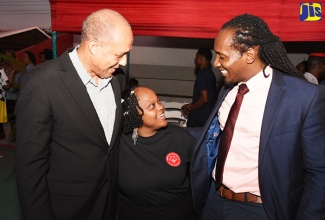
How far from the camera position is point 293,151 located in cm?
148

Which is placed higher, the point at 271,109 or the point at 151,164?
the point at 271,109

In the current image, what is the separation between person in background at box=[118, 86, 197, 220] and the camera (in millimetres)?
1835

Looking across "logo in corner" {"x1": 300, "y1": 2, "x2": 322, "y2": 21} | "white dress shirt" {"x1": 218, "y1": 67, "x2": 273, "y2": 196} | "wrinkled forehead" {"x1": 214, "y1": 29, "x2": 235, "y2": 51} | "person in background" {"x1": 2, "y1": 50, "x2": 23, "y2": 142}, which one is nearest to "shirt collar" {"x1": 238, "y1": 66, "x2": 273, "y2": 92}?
"white dress shirt" {"x1": 218, "y1": 67, "x2": 273, "y2": 196}

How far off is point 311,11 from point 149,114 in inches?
91.2

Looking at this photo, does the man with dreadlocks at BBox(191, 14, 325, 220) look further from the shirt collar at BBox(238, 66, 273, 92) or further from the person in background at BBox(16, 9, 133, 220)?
the person in background at BBox(16, 9, 133, 220)

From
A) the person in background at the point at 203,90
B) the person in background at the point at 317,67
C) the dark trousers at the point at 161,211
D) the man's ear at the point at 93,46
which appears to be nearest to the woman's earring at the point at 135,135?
the dark trousers at the point at 161,211

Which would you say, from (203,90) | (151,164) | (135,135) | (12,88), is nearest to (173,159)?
(151,164)

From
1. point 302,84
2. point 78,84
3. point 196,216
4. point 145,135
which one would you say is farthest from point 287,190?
point 78,84

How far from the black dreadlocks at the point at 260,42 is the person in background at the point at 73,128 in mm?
614

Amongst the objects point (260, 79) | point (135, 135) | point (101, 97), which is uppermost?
point (260, 79)

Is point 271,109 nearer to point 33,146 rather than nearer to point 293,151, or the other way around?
point 293,151

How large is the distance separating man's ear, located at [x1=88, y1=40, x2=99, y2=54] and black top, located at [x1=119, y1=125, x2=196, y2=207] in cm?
71

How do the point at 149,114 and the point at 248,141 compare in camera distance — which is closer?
the point at 248,141

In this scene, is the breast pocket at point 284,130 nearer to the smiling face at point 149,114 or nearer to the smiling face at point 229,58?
the smiling face at point 229,58
